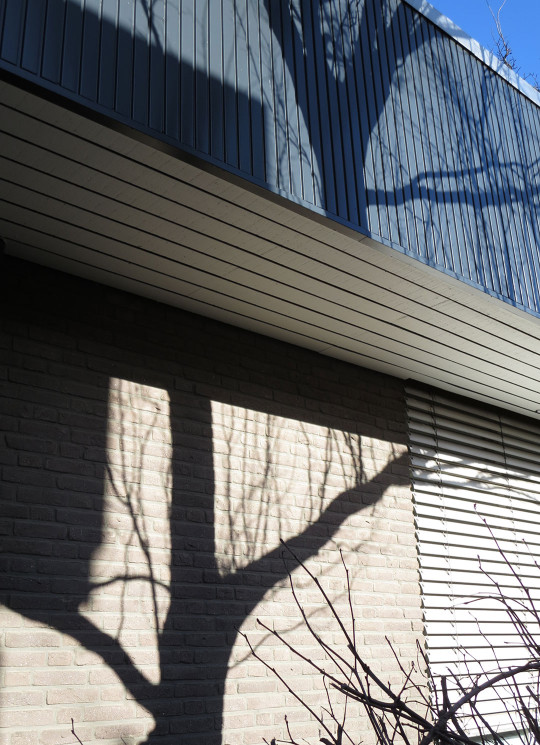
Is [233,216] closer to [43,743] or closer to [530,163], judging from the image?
[43,743]

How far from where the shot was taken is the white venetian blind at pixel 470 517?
5934 mm

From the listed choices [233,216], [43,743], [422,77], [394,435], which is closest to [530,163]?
[422,77]

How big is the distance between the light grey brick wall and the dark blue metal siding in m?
1.42

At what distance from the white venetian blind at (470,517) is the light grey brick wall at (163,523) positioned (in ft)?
1.29

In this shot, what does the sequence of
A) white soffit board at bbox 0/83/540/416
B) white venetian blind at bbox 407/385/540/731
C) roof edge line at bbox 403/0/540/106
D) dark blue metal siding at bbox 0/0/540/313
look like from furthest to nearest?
1. white venetian blind at bbox 407/385/540/731
2. roof edge line at bbox 403/0/540/106
3. white soffit board at bbox 0/83/540/416
4. dark blue metal siding at bbox 0/0/540/313

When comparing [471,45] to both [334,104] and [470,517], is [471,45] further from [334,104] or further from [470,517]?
[470,517]

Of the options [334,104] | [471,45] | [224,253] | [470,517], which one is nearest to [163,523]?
[224,253]

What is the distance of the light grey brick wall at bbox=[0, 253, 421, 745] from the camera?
3920 mm

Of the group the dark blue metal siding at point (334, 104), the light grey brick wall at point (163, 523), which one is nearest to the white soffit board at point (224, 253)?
the dark blue metal siding at point (334, 104)

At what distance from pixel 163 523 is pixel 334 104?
8.20 feet

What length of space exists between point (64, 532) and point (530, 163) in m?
4.28

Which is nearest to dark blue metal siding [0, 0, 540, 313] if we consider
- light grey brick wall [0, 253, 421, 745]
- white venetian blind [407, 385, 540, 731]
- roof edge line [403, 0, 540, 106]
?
roof edge line [403, 0, 540, 106]

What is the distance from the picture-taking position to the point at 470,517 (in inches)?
255

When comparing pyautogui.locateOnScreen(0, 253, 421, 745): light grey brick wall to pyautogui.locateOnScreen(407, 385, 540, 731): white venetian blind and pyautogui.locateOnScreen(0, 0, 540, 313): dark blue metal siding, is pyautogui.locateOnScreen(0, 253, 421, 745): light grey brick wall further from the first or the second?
pyautogui.locateOnScreen(0, 0, 540, 313): dark blue metal siding
